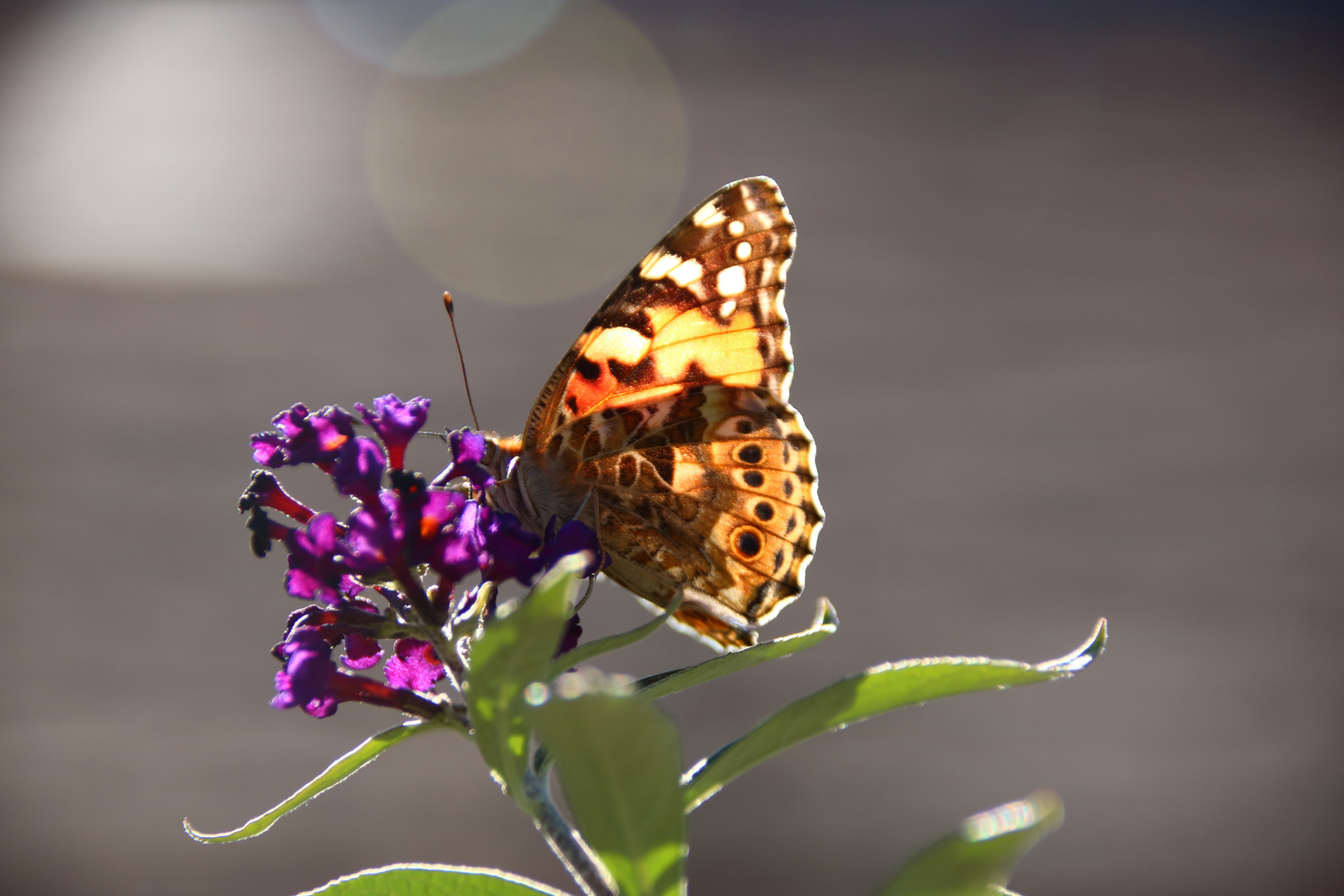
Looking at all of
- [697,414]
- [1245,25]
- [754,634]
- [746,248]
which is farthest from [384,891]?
[1245,25]

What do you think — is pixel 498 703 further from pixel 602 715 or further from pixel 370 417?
pixel 370 417

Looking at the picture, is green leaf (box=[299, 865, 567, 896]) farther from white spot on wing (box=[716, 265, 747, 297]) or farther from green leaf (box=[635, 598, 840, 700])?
white spot on wing (box=[716, 265, 747, 297])

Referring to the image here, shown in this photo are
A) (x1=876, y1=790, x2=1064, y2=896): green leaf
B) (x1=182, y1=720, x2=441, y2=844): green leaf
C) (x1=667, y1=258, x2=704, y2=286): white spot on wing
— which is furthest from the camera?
(x1=667, y1=258, x2=704, y2=286): white spot on wing

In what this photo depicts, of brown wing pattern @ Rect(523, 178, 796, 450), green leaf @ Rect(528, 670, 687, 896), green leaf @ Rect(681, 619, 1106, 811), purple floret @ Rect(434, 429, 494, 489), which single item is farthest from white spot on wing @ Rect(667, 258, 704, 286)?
green leaf @ Rect(528, 670, 687, 896)

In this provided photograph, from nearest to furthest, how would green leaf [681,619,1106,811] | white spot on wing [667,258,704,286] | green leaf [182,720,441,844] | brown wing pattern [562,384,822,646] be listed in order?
green leaf [681,619,1106,811] → green leaf [182,720,441,844] → brown wing pattern [562,384,822,646] → white spot on wing [667,258,704,286]

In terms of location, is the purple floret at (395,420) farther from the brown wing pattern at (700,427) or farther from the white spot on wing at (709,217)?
the white spot on wing at (709,217)

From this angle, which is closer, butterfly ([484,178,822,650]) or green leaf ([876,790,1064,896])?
green leaf ([876,790,1064,896])
